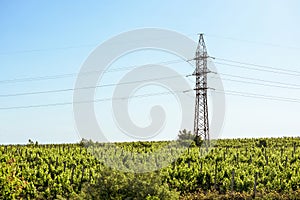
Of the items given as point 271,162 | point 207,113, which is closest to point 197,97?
point 207,113

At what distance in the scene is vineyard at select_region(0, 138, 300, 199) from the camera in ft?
45.7

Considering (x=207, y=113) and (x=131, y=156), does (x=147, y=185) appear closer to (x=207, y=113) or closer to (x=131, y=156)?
(x=131, y=156)

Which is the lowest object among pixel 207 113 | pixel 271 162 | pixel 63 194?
pixel 63 194

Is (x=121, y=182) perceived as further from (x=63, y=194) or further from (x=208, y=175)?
(x=208, y=175)

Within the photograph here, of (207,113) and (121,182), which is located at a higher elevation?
(207,113)

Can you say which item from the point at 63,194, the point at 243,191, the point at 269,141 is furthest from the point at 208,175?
the point at 269,141

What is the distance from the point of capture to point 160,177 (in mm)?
14180

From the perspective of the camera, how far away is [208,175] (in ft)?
72.1

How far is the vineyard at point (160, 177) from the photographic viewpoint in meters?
13.9

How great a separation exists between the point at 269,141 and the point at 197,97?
936cm

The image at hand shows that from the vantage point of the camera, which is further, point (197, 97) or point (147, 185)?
point (197, 97)

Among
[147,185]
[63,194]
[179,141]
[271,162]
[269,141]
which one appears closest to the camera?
[147,185]

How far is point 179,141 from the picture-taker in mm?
35906

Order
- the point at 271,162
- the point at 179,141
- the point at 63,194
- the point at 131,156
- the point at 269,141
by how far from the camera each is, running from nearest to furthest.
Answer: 1. the point at 63,194
2. the point at 271,162
3. the point at 131,156
4. the point at 179,141
5. the point at 269,141
